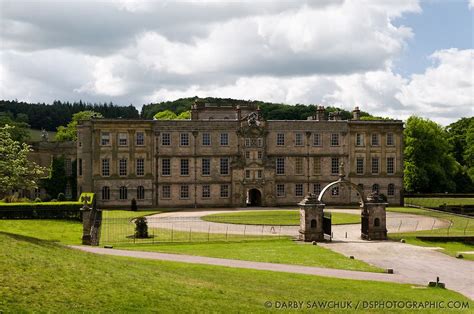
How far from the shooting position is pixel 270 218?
50.8 m

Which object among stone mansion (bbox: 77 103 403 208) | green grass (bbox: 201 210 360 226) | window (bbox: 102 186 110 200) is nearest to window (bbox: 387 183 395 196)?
stone mansion (bbox: 77 103 403 208)

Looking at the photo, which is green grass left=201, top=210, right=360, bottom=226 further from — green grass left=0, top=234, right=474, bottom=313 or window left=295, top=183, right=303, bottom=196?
green grass left=0, top=234, right=474, bottom=313

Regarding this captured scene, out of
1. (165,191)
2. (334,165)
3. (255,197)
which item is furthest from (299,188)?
(165,191)

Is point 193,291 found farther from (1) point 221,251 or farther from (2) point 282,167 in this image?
(2) point 282,167

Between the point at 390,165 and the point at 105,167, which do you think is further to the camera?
the point at 390,165

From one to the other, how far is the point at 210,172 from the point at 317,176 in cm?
1231

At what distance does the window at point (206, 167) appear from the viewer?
65.8 metres

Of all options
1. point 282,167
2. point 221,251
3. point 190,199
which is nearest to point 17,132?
point 190,199

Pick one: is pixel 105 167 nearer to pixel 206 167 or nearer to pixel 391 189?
pixel 206 167

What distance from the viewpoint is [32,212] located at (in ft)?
148

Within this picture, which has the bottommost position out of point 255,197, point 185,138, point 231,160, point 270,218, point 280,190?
point 270,218

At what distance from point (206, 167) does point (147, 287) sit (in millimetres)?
49182

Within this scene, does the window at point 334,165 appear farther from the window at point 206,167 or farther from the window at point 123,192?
the window at point 123,192

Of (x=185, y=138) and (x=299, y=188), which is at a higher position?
(x=185, y=138)
